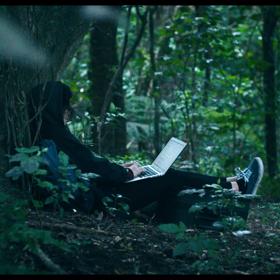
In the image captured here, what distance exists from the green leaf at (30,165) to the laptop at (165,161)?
80.9 inches

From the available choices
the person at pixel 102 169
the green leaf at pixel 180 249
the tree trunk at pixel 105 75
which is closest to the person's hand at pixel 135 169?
the person at pixel 102 169

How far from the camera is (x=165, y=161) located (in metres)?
7.48

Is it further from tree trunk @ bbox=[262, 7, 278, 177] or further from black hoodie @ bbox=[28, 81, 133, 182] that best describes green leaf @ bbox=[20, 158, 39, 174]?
tree trunk @ bbox=[262, 7, 278, 177]

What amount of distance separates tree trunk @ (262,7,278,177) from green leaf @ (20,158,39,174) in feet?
24.1

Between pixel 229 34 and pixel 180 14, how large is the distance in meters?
0.98

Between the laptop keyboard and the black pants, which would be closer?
the black pants

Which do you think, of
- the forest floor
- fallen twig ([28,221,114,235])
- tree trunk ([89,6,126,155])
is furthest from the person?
tree trunk ([89,6,126,155])

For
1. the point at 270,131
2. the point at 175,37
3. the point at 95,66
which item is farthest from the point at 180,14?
the point at 270,131

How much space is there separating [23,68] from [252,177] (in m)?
2.45

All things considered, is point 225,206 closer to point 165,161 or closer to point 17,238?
point 165,161

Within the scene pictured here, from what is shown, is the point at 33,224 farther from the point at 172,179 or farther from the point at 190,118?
the point at 190,118

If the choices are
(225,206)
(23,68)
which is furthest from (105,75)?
(225,206)

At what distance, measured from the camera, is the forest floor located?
212 inches
